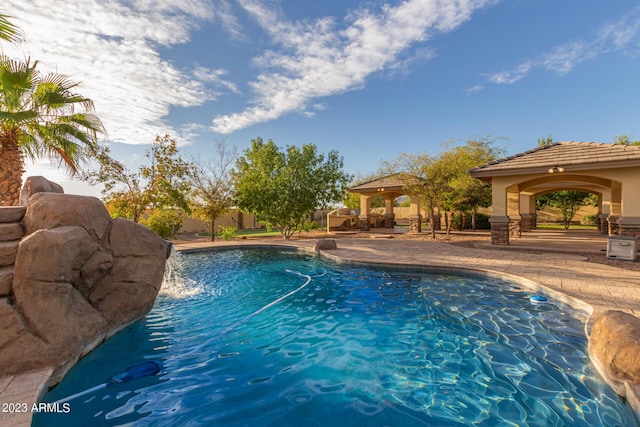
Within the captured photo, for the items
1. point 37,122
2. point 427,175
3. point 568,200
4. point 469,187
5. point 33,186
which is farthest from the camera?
point 568,200

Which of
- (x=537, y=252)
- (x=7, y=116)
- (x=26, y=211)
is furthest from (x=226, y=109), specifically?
(x=537, y=252)

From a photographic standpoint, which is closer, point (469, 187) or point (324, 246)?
point (324, 246)

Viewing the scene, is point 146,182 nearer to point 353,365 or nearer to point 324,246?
point 324,246

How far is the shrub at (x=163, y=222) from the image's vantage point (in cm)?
1630

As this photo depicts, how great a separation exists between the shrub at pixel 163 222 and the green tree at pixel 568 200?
3159 cm

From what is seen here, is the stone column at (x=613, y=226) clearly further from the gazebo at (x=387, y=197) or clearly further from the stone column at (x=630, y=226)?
the gazebo at (x=387, y=197)

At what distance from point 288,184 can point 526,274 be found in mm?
13735

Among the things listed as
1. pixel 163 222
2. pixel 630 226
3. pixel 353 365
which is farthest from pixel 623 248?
pixel 163 222

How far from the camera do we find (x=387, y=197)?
84.2 feet

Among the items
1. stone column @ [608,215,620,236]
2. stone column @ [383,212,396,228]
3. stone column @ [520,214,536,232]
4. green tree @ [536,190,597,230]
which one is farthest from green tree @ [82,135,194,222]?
green tree @ [536,190,597,230]

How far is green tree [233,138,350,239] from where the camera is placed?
18.4m

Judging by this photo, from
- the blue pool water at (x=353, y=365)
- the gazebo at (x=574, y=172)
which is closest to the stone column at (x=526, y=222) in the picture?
the gazebo at (x=574, y=172)

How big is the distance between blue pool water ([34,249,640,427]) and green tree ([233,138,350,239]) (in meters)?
11.4

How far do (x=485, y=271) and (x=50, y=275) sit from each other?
32.8 ft
